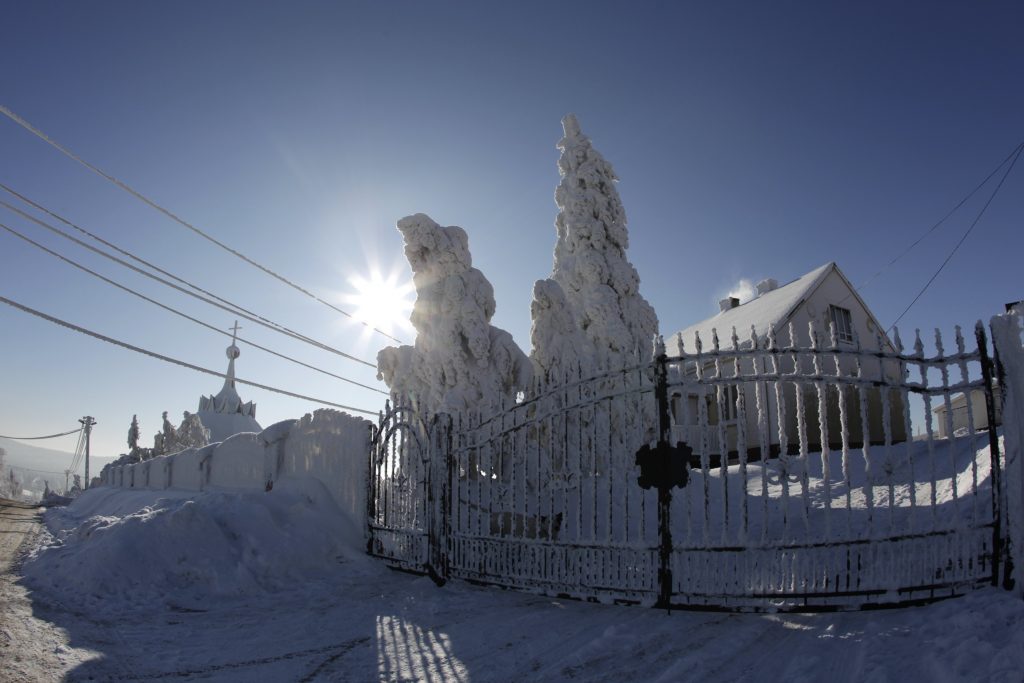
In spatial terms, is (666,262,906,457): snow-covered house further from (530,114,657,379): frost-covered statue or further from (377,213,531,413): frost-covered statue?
(377,213,531,413): frost-covered statue

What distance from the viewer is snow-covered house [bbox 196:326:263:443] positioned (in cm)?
4538

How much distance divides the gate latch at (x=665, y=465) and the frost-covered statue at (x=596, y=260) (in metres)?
9.91

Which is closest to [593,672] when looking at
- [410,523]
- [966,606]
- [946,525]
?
[966,606]

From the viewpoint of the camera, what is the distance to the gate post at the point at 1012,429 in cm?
438

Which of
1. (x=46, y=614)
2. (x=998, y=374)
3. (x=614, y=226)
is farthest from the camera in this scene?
(x=614, y=226)

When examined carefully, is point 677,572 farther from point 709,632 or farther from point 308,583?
point 308,583

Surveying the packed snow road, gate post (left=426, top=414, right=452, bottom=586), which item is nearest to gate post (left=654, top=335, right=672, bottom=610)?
gate post (left=426, top=414, right=452, bottom=586)

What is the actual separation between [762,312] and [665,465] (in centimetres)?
2028

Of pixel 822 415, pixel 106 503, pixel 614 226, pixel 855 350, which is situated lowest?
pixel 106 503

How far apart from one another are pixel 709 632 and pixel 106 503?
22840 millimetres

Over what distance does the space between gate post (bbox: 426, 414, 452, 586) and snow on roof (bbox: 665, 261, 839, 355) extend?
14.0 metres

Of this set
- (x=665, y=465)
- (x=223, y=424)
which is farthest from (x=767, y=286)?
(x=223, y=424)

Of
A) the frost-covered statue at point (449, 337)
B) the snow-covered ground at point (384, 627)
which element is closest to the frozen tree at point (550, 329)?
the frost-covered statue at point (449, 337)

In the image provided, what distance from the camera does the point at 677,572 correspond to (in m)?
5.02
